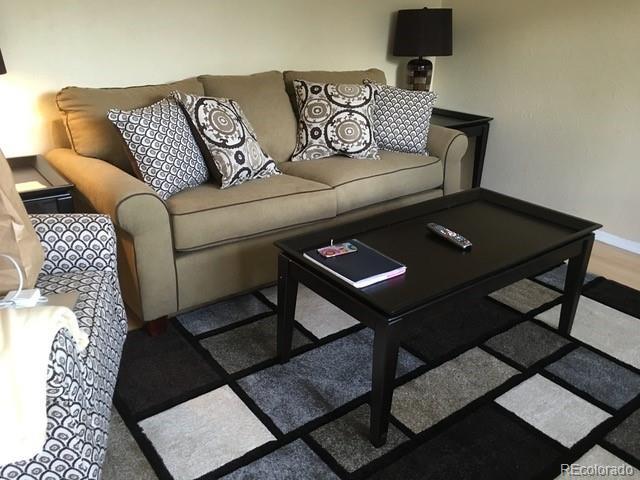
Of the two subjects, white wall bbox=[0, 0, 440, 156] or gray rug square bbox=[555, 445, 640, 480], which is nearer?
gray rug square bbox=[555, 445, 640, 480]

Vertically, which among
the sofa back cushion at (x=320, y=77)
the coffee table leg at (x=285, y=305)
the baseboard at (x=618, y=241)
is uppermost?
the sofa back cushion at (x=320, y=77)

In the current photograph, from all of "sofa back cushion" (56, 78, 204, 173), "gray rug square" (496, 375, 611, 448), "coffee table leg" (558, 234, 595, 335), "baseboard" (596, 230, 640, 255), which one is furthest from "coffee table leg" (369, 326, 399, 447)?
"baseboard" (596, 230, 640, 255)

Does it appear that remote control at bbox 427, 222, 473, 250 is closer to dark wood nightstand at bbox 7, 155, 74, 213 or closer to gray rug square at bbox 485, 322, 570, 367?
gray rug square at bbox 485, 322, 570, 367

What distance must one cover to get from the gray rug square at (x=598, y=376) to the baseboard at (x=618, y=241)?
4.08ft

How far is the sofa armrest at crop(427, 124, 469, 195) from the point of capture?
2.99m

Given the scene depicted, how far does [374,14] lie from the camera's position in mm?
3506

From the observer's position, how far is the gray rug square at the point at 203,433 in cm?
154

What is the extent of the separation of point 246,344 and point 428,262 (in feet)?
2.56

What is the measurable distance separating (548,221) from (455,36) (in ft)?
6.67

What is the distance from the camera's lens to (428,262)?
1.78 m

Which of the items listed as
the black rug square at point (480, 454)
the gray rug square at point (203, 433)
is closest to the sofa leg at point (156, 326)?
the gray rug square at point (203, 433)

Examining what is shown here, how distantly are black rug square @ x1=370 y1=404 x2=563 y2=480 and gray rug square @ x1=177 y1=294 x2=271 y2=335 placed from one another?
37.5 inches

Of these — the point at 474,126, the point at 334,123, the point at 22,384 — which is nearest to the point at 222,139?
the point at 334,123

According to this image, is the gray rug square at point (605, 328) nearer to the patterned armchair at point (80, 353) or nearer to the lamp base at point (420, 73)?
the patterned armchair at point (80, 353)
